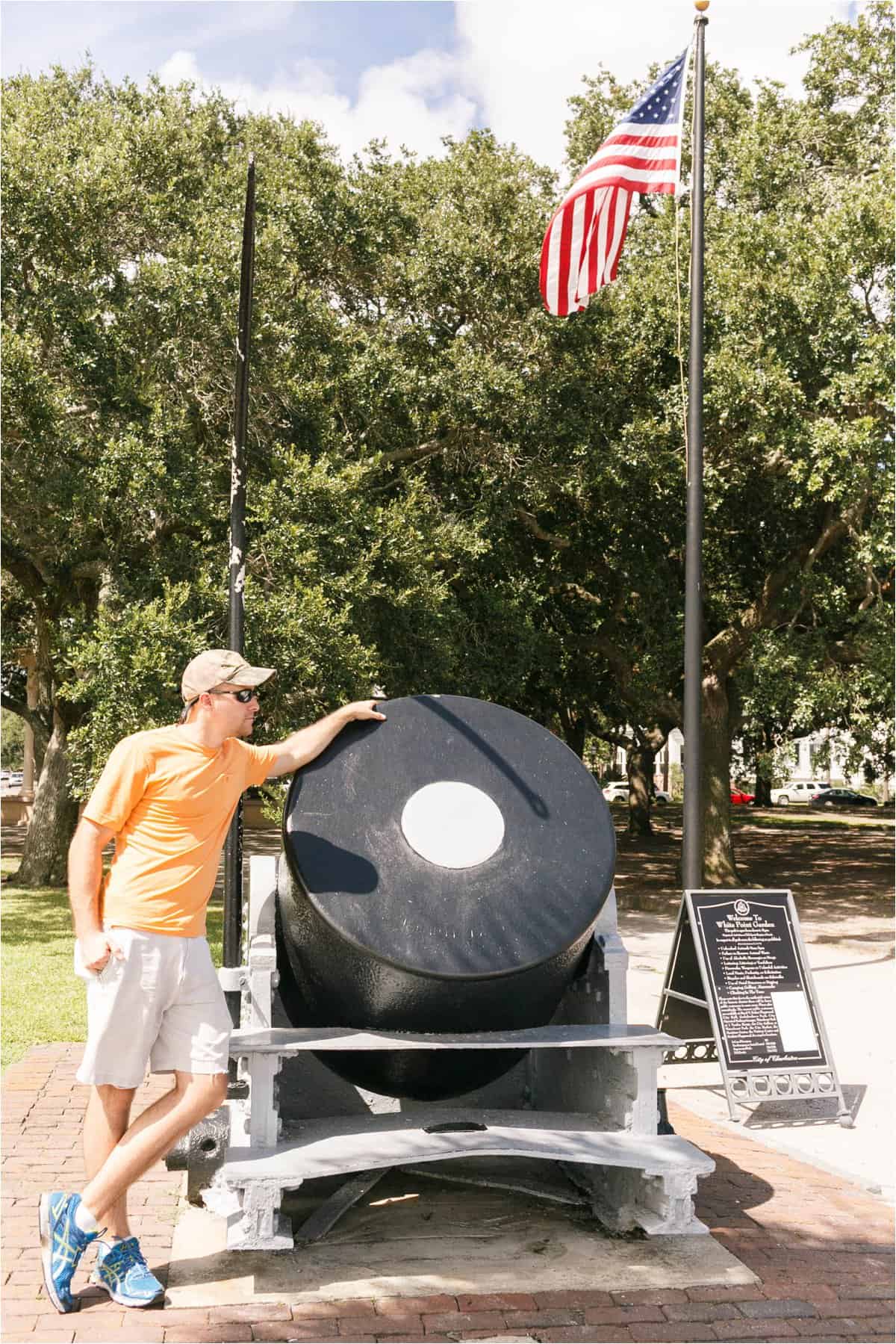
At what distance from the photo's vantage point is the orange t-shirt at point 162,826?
3.75 m

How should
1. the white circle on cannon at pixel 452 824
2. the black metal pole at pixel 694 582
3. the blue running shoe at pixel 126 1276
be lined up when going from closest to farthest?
the blue running shoe at pixel 126 1276, the white circle on cannon at pixel 452 824, the black metal pole at pixel 694 582

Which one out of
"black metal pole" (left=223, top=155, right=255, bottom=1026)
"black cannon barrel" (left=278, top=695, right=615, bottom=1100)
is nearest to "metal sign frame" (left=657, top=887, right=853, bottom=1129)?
"black cannon barrel" (left=278, top=695, right=615, bottom=1100)

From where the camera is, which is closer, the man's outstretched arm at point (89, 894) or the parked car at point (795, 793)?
the man's outstretched arm at point (89, 894)

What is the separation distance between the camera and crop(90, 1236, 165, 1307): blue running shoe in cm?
361

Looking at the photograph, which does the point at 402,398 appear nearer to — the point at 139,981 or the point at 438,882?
the point at 438,882

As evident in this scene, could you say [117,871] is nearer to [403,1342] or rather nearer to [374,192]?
[403,1342]

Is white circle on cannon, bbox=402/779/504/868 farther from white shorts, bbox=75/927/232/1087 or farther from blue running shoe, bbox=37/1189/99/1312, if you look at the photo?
blue running shoe, bbox=37/1189/99/1312

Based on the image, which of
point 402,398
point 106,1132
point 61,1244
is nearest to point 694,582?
point 402,398

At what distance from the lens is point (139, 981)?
3691 mm

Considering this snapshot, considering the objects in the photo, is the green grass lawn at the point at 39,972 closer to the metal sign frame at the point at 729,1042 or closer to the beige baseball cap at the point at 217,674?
the metal sign frame at the point at 729,1042

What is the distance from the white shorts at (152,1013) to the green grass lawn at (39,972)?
151 inches

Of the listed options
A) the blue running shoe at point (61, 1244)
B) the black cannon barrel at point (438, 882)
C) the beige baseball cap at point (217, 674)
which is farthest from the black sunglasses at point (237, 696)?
the blue running shoe at point (61, 1244)

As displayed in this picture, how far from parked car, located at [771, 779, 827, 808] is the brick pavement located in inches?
2389

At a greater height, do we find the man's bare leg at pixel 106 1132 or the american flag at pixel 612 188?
the american flag at pixel 612 188
